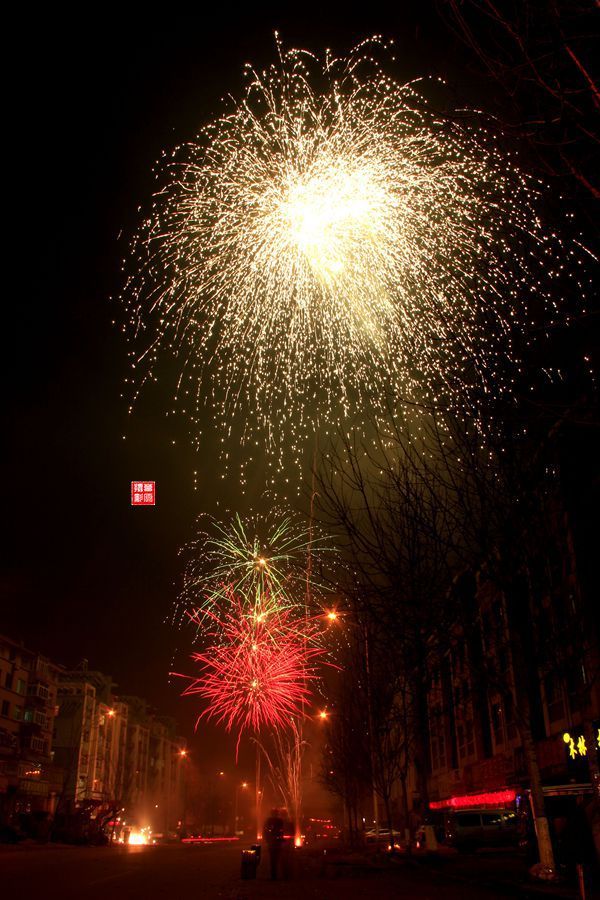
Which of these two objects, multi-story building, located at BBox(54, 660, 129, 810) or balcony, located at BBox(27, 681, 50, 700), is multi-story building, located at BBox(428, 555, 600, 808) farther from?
multi-story building, located at BBox(54, 660, 129, 810)

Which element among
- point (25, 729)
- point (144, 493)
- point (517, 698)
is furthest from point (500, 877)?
point (25, 729)

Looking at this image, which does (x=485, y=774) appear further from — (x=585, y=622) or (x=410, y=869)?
(x=585, y=622)

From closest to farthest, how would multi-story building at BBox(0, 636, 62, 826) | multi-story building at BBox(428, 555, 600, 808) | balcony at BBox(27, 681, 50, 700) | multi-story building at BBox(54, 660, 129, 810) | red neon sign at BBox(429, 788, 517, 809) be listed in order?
multi-story building at BBox(428, 555, 600, 808)
red neon sign at BBox(429, 788, 517, 809)
multi-story building at BBox(0, 636, 62, 826)
balcony at BBox(27, 681, 50, 700)
multi-story building at BBox(54, 660, 129, 810)

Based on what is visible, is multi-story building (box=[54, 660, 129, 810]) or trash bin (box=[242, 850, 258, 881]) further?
multi-story building (box=[54, 660, 129, 810])

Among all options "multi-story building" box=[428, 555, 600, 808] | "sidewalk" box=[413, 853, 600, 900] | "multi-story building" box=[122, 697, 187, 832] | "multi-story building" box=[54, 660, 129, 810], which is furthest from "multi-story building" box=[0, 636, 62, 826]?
"sidewalk" box=[413, 853, 600, 900]

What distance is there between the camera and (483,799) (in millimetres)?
42031

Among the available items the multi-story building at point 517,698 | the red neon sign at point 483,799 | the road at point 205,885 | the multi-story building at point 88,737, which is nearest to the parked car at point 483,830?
the multi-story building at point 517,698

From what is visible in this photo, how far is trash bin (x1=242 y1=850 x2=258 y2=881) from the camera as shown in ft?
61.6

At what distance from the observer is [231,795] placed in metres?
136

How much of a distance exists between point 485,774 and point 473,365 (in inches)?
1400

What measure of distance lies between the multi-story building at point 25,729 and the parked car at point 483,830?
32.7m

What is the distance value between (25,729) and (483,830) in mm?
40352

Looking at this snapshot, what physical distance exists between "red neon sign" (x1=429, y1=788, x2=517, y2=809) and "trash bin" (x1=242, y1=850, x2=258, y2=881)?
19613 mm

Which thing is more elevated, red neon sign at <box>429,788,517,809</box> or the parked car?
red neon sign at <box>429,788,517,809</box>
